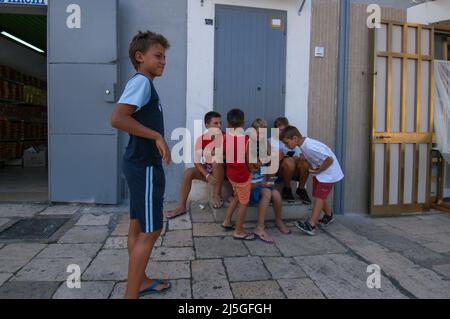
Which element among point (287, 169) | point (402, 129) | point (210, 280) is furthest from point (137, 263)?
point (402, 129)

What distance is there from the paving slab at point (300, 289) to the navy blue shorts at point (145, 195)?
3.76 ft

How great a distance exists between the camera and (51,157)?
15.3 feet

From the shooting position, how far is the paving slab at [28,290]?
8.27ft

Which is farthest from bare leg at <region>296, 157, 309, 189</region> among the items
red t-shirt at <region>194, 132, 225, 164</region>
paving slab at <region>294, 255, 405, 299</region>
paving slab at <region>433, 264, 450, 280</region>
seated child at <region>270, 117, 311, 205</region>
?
paving slab at <region>433, 264, 450, 280</region>

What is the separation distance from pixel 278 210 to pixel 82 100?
2860 millimetres

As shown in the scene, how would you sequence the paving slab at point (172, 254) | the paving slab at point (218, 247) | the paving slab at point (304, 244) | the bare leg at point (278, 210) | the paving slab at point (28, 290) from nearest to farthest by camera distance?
1. the paving slab at point (28, 290)
2. the paving slab at point (172, 254)
3. the paving slab at point (218, 247)
4. the paving slab at point (304, 244)
5. the bare leg at point (278, 210)

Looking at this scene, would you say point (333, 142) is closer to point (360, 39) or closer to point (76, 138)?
point (360, 39)

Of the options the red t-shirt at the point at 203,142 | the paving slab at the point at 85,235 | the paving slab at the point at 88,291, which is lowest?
the paving slab at the point at 88,291

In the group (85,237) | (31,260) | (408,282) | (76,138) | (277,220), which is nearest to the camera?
(408,282)

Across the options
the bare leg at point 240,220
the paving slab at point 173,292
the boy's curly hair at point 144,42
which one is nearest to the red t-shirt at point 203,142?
the bare leg at point 240,220

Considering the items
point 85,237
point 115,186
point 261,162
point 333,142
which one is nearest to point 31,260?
point 85,237

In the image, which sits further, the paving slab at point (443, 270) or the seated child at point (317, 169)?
the seated child at point (317, 169)

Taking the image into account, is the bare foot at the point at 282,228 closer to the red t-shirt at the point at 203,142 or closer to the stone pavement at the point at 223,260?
the stone pavement at the point at 223,260
